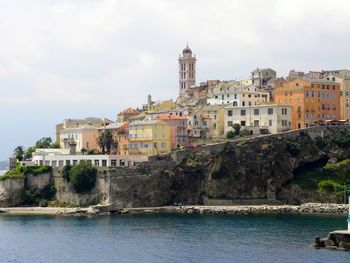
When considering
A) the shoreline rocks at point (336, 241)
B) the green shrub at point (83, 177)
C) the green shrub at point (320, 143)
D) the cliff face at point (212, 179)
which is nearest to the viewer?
the shoreline rocks at point (336, 241)

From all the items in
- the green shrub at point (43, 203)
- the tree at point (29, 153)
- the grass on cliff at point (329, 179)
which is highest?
the tree at point (29, 153)

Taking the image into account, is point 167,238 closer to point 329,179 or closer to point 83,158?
point 83,158

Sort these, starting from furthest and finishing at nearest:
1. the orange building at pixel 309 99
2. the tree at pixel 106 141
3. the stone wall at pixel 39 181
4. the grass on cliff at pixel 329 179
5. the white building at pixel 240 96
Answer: the white building at pixel 240 96 < the orange building at pixel 309 99 < the tree at pixel 106 141 < the stone wall at pixel 39 181 < the grass on cliff at pixel 329 179

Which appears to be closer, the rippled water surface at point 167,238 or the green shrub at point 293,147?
the rippled water surface at point 167,238

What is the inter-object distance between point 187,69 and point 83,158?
51484mm

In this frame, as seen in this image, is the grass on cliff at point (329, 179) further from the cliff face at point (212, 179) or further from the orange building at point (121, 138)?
the orange building at point (121, 138)

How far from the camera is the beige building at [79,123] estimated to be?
134 metres

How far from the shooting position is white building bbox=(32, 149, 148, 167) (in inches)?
4306

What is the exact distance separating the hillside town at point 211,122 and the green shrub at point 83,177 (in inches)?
109

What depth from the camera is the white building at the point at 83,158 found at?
10938 centimetres

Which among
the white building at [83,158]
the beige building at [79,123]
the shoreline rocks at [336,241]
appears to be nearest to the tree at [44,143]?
the beige building at [79,123]

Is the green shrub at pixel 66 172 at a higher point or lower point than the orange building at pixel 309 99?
lower

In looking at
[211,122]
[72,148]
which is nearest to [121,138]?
[72,148]

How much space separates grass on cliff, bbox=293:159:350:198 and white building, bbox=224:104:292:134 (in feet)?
24.2
